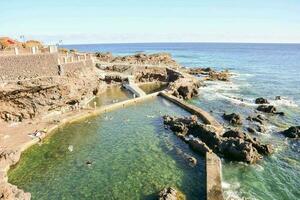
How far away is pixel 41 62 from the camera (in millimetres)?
39188

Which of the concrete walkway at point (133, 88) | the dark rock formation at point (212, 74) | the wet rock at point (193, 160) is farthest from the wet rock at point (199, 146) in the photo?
the dark rock formation at point (212, 74)

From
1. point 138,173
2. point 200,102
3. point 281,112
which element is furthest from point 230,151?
point 200,102

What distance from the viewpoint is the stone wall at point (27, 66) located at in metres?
36.0

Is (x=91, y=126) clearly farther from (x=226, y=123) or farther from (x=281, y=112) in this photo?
(x=281, y=112)

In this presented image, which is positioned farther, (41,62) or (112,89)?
(112,89)

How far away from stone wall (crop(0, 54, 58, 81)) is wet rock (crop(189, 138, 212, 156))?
1978cm

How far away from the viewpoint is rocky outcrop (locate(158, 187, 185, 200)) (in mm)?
23456

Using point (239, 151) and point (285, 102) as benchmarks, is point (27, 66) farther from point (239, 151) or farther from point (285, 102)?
point (285, 102)

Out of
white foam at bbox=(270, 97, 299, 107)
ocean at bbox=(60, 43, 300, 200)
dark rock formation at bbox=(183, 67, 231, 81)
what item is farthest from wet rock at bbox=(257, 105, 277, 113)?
dark rock formation at bbox=(183, 67, 231, 81)

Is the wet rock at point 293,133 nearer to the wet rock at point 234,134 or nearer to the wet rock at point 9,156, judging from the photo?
the wet rock at point 234,134

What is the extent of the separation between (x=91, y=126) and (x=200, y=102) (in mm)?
24545

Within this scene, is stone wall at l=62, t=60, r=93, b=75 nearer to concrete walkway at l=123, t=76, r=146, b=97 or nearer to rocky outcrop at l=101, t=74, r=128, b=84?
concrete walkway at l=123, t=76, r=146, b=97

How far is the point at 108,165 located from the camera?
3053 centimetres

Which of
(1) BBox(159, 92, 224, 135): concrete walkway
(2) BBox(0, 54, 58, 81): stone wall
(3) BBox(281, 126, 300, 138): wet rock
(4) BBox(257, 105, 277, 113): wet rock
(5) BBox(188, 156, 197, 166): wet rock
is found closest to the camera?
(5) BBox(188, 156, 197, 166): wet rock
